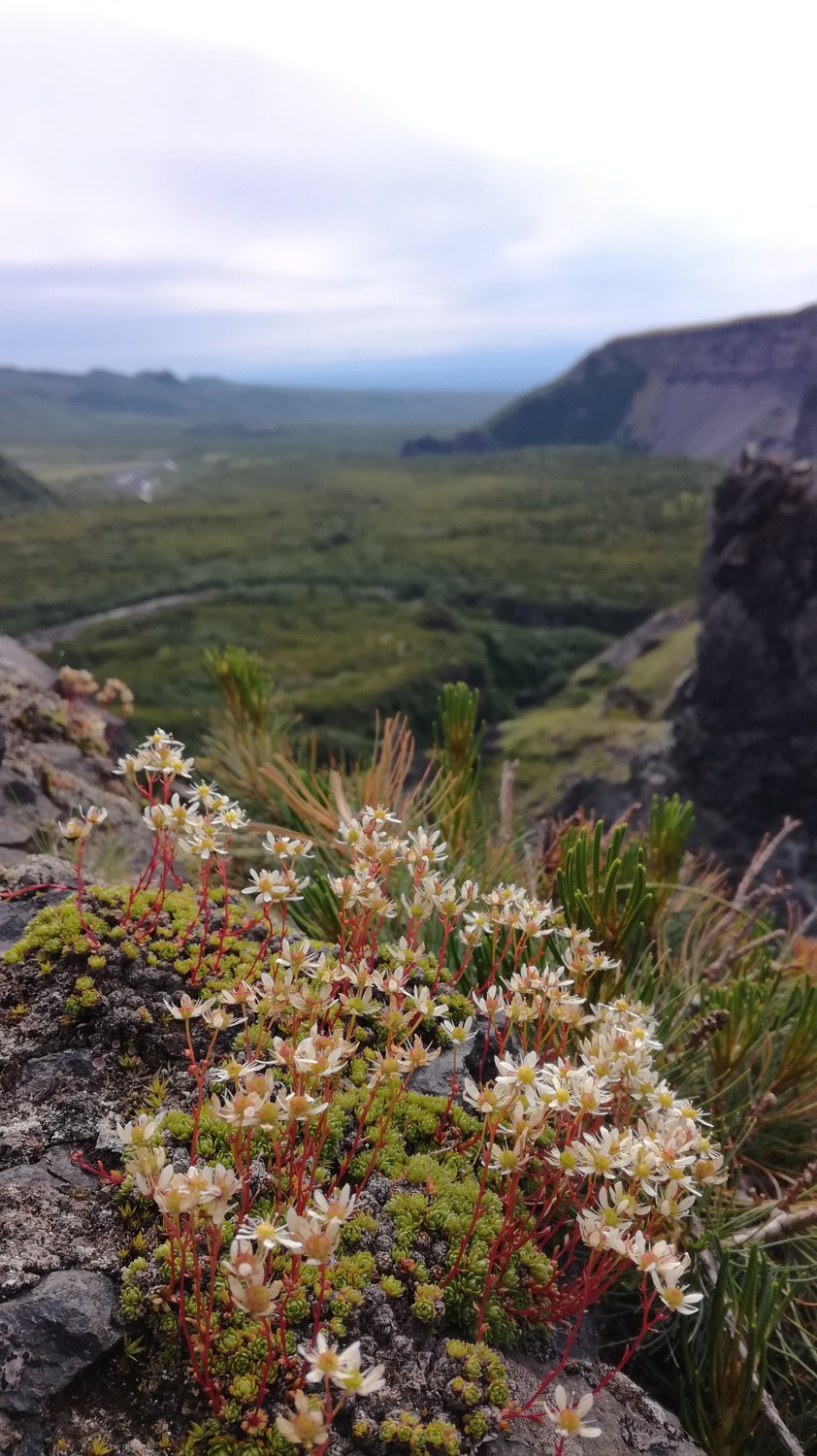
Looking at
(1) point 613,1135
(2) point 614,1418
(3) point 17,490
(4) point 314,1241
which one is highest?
(3) point 17,490

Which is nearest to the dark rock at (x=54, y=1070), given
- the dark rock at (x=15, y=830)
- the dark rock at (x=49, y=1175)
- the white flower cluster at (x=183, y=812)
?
the dark rock at (x=49, y=1175)

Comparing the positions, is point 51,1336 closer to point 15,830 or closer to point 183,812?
point 183,812

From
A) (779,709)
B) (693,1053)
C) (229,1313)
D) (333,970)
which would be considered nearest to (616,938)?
(693,1053)

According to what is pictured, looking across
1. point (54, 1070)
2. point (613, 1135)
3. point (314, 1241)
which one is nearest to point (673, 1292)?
point (613, 1135)

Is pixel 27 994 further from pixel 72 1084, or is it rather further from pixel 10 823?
pixel 10 823

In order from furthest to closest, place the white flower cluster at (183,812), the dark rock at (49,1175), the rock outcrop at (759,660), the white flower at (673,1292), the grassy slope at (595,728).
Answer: the grassy slope at (595,728)
the rock outcrop at (759,660)
the white flower cluster at (183,812)
the dark rock at (49,1175)
the white flower at (673,1292)

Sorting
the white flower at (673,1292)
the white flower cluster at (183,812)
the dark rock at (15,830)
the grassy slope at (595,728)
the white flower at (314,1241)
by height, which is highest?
the white flower cluster at (183,812)

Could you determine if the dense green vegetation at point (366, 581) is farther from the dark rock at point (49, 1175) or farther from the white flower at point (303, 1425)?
the white flower at point (303, 1425)
